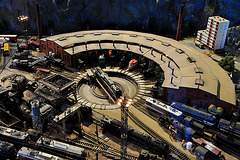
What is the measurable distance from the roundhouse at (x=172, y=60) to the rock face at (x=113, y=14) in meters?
20.9

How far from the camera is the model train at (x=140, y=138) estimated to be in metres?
53.1

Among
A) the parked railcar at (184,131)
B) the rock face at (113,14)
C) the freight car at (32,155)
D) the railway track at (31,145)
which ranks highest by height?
the rock face at (113,14)

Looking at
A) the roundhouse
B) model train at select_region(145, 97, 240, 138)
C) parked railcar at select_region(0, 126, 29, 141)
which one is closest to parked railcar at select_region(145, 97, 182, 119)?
model train at select_region(145, 97, 240, 138)

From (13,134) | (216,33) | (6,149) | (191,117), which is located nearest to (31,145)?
(13,134)

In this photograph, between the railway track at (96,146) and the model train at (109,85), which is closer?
the railway track at (96,146)

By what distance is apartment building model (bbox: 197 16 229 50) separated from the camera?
94.8 metres

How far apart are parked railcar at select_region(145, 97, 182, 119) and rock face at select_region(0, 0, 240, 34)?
55392 millimetres

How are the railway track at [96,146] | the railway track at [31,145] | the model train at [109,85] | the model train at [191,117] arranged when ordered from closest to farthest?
the railway track at [31,145]
the railway track at [96,146]
the model train at [191,117]
the model train at [109,85]

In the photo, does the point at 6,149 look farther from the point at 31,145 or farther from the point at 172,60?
the point at 172,60

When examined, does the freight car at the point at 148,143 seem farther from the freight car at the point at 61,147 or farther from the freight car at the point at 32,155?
the freight car at the point at 32,155

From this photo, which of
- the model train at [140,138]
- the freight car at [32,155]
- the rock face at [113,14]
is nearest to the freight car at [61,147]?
the freight car at [32,155]

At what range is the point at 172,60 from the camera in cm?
7688

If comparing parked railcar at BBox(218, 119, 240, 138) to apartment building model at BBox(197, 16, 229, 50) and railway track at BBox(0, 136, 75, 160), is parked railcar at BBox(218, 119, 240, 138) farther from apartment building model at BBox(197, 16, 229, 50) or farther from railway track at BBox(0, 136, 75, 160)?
apartment building model at BBox(197, 16, 229, 50)

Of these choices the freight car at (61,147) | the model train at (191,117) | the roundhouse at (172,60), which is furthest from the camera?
the roundhouse at (172,60)
